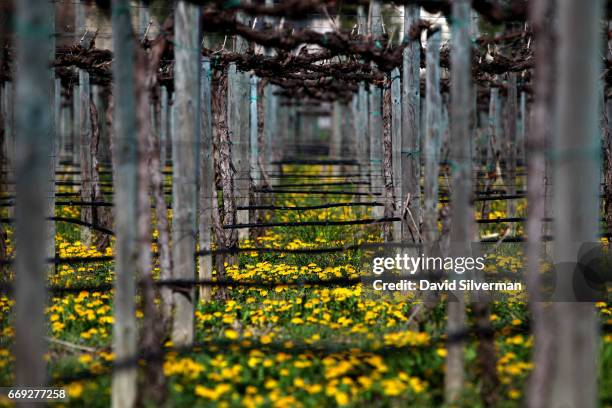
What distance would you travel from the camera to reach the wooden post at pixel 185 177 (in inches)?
226

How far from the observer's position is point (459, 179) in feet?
16.3

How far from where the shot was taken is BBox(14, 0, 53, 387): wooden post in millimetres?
3893

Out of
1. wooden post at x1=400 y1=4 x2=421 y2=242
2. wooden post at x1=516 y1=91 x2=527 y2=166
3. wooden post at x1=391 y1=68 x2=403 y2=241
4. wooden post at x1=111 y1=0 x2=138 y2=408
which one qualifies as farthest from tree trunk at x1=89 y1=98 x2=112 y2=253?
wooden post at x1=516 y1=91 x2=527 y2=166

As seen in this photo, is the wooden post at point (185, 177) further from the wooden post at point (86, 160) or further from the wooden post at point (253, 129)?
the wooden post at point (253, 129)

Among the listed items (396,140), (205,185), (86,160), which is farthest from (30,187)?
(86,160)

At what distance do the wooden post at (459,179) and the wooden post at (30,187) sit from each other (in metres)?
2.58

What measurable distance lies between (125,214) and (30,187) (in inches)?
32.6

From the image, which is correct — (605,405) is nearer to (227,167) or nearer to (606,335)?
(606,335)

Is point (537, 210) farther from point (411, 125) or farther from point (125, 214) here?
point (411, 125)

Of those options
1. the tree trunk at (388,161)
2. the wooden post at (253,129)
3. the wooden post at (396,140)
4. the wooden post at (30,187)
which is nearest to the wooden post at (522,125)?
the wooden post at (253,129)

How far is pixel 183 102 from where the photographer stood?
19.0 feet

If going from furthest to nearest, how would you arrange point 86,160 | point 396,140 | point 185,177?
point 86,160, point 396,140, point 185,177

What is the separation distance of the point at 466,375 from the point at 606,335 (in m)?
1.43

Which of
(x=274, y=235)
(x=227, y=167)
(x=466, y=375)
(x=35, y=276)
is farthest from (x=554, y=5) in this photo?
(x=274, y=235)
